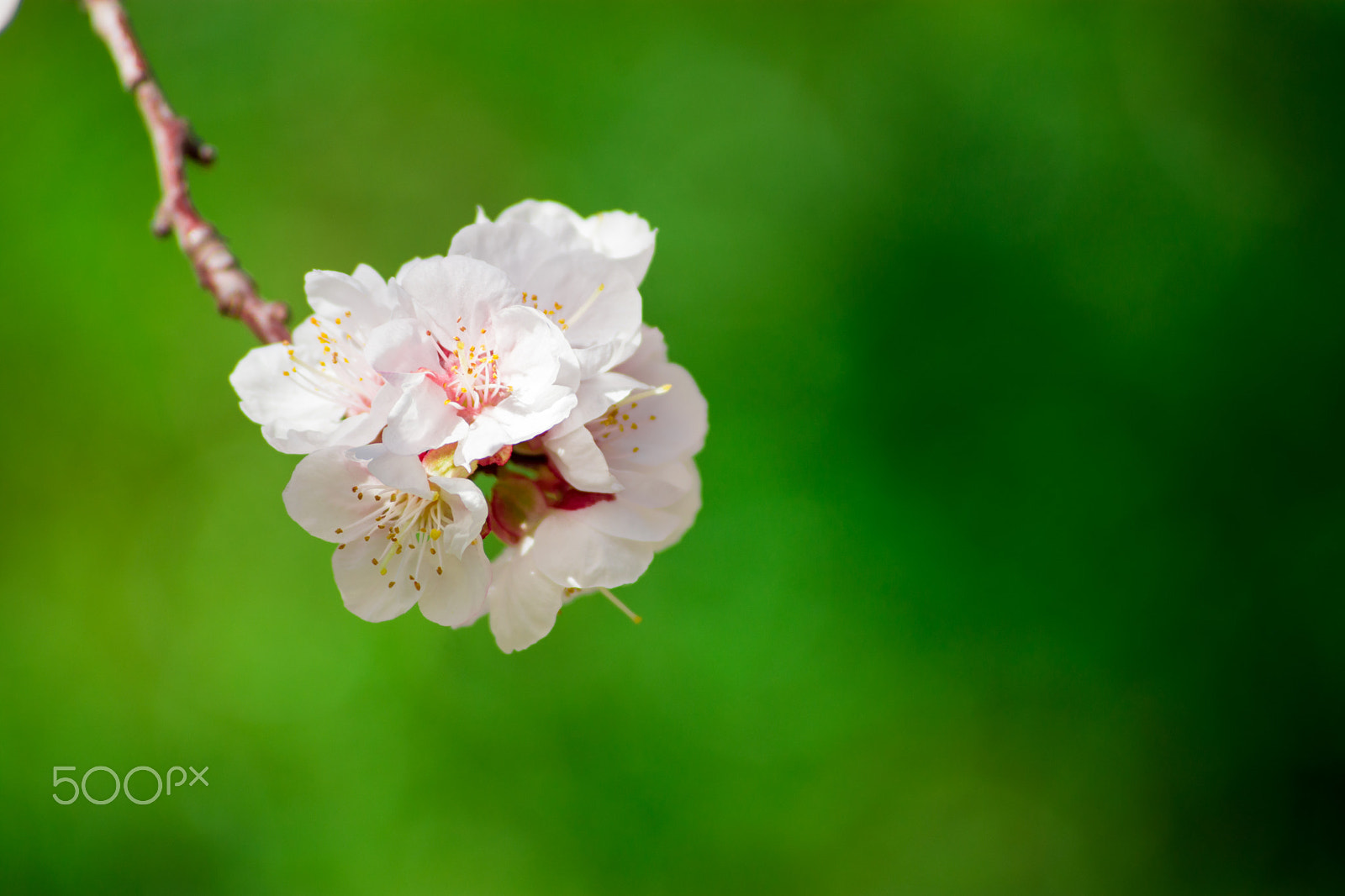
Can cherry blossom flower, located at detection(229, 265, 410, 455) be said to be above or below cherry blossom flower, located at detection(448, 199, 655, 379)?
below

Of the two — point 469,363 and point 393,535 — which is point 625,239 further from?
point 393,535

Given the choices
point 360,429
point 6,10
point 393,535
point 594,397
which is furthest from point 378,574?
point 6,10

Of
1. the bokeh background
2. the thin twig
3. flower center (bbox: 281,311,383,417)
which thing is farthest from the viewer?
the bokeh background

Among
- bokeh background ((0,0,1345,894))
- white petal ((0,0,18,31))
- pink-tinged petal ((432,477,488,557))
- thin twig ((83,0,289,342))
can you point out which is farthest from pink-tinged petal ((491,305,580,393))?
bokeh background ((0,0,1345,894))

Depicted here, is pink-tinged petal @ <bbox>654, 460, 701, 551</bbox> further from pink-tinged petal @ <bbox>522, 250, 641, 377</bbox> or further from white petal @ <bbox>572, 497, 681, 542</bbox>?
pink-tinged petal @ <bbox>522, 250, 641, 377</bbox>

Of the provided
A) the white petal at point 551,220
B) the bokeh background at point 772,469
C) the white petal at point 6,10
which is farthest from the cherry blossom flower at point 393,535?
the bokeh background at point 772,469

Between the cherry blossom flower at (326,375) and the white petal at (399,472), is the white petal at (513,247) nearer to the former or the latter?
the cherry blossom flower at (326,375)

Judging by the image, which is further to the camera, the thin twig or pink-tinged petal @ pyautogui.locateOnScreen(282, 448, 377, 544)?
the thin twig

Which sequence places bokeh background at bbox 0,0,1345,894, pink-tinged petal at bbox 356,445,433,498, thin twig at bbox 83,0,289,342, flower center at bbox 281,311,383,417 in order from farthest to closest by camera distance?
bokeh background at bbox 0,0,1345,894 < thin twig at bbox 83,0,289,342 < flower center at bbox 281,311,383,417 < pink-tinged petal at bbox 356,445,433,498
